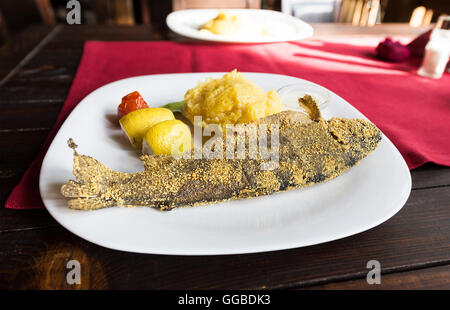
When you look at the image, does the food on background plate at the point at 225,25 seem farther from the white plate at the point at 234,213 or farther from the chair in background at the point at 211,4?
the white plate at the point at 234,213

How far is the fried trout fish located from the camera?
80 centimetres

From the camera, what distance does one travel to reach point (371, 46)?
217cm

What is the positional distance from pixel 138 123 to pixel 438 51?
65.8 inches

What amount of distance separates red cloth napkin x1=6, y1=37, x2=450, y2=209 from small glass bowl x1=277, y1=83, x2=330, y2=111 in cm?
20

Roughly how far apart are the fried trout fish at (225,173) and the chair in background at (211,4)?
8.38ft

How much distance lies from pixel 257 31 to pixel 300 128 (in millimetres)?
1425

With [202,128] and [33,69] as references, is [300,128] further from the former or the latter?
[33,69]

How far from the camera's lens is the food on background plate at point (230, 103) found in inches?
48.3

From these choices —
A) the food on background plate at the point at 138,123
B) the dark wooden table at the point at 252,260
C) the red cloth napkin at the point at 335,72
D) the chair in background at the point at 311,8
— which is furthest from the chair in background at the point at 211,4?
the dark wooden table at the point at 252,260

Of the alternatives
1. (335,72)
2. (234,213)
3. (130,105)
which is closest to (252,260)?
(234,213)

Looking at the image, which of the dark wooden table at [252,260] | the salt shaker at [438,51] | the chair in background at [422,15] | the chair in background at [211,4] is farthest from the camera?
the chair in background at [422,15]

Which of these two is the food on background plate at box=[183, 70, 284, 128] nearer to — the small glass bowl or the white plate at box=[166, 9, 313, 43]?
the small glass bowl
